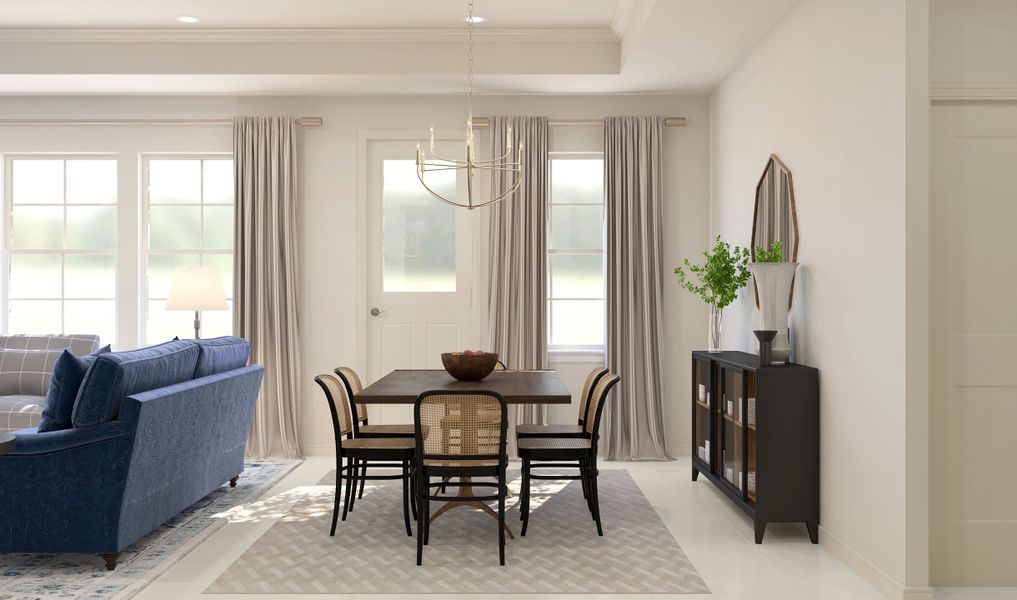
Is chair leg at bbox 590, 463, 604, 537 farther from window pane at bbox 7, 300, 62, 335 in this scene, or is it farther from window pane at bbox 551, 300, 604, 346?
window pane at bbox 7, 300, 62, 335

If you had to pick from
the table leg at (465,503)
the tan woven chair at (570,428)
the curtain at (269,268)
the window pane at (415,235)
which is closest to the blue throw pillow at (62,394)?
the table leg at (465,503)

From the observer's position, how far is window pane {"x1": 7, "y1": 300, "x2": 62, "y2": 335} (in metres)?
6.48

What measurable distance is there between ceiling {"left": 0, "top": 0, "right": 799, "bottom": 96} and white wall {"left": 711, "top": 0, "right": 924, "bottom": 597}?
1.23 meters

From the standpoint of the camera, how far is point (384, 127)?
6363 mm

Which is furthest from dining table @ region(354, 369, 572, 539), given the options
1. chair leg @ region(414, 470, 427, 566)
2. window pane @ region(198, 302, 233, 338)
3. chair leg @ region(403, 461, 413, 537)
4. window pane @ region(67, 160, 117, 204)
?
window pane @ region(67, 160, 117, 204)

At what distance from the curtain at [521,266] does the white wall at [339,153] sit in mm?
248

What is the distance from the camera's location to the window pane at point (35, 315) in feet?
21.3

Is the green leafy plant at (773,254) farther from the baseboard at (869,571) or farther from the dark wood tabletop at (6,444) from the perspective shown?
the dark wood tabletop at (6,444)

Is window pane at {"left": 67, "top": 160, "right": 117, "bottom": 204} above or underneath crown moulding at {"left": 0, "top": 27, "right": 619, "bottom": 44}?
underneath
